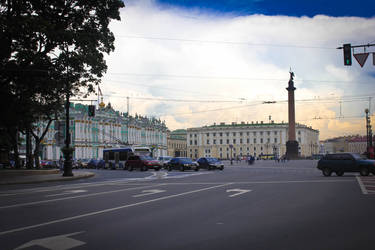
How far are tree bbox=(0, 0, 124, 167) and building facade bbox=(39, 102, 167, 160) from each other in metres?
72.3

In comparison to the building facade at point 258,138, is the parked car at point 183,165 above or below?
below

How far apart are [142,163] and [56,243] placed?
38.0 m

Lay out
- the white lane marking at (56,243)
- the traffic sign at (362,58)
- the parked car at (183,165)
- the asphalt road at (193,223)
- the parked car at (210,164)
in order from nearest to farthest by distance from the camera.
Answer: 1. the white lane marking at (56,243)
2. the asphalt road at (193,223)
3. the traffic sign at (362,58)
4. the parked car at (183,165)
5. the parked car at (210,164)

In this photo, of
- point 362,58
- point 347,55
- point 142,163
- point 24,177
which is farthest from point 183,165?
point 362,58

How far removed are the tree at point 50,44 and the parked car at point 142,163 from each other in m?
17.9

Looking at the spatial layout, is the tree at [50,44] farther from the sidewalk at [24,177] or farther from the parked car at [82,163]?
the parked car at [82,163]

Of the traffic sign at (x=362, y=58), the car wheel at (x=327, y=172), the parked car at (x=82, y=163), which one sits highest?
the traffic sign at (x=362, y=58)

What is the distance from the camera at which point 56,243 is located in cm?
738

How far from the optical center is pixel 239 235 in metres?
7.83

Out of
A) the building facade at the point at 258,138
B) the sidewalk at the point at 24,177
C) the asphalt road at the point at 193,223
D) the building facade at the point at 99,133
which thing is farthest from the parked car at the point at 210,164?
the building facade at the point at 258,138

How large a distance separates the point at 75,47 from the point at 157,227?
65.4 ft

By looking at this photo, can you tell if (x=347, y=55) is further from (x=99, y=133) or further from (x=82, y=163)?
(x=99, y=133)

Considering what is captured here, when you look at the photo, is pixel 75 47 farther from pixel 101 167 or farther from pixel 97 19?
pixel 101 167

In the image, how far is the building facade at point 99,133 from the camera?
112 m
